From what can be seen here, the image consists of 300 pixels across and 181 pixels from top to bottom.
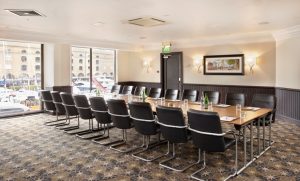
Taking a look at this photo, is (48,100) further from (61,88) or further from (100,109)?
(100,109)

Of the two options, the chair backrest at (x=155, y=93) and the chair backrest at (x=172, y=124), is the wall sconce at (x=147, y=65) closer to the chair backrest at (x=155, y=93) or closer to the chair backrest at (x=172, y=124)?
the chair backrest at (x=155, y=93)

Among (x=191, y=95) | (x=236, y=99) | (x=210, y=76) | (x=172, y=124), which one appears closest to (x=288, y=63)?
(x=236, y=99)

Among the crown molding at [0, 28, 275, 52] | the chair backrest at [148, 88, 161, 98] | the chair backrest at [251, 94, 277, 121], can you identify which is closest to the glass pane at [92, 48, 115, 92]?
the crown molding at [0, 28, 275, 52]

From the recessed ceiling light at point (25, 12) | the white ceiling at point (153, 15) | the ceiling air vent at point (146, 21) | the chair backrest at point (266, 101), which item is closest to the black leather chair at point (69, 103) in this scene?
the white ceiling at point (153, 15)

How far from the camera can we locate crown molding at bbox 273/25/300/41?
6.50 metres

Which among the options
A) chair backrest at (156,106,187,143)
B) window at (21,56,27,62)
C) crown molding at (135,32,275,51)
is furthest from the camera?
window at (21,56,27,62)

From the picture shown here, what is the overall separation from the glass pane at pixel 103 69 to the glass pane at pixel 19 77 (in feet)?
7.34

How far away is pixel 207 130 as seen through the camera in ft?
A: 10.7

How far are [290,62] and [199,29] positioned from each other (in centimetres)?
261

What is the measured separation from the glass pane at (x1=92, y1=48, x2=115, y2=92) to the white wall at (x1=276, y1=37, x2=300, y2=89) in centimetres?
623

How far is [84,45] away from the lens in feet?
29.9

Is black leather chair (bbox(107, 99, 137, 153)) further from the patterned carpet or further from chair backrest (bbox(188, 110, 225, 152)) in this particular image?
chair backrest (bbox(188, 110, 225, 152))

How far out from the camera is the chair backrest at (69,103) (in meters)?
5.93

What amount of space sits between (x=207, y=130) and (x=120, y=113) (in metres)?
1.85
